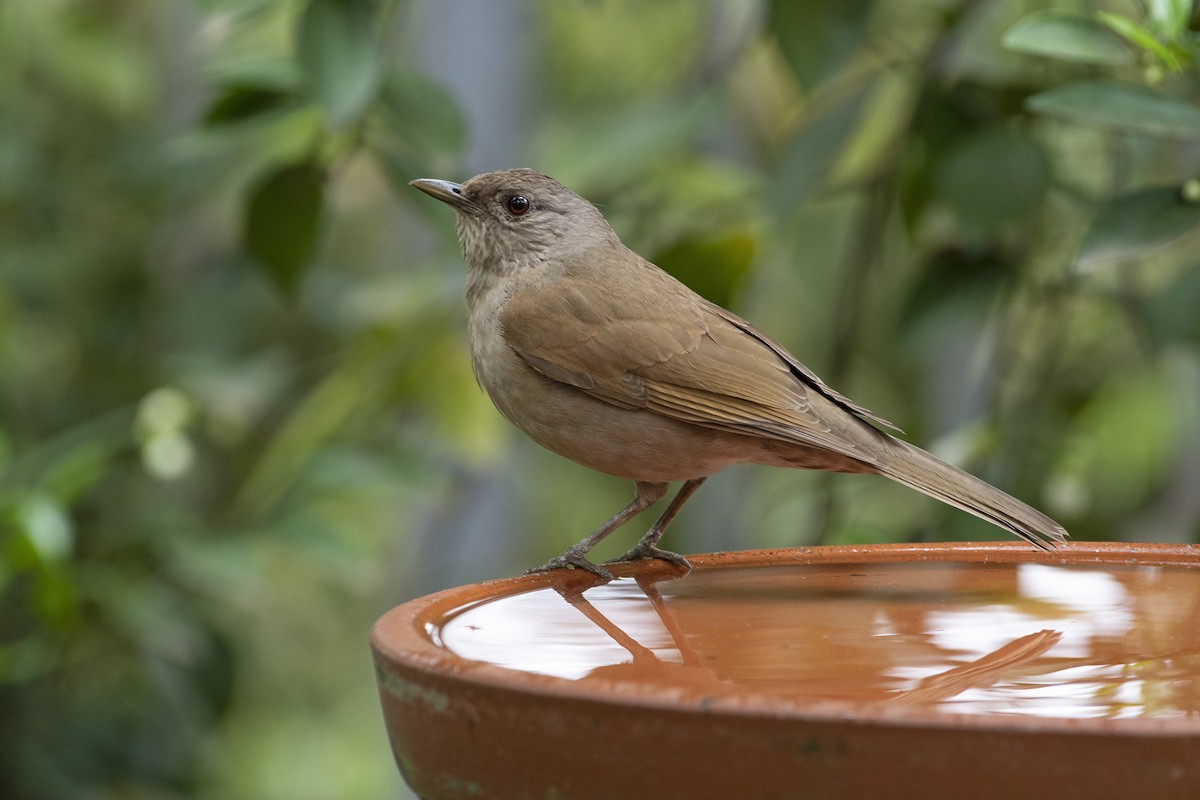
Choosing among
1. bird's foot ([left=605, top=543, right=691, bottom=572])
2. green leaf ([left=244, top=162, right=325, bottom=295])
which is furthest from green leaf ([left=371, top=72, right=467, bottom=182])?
bird's foot ([left=605, top=543, right=691, bottom=572])

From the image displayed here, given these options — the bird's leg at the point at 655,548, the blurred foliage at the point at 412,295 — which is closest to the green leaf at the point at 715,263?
the blurred foliage at the point at 412,295

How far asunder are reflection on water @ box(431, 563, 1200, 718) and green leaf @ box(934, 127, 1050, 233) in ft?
3.61

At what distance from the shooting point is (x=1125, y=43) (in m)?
3.10

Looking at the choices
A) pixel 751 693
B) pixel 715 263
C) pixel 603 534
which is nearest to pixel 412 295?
pixel 715 263

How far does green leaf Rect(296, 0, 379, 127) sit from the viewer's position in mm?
3279

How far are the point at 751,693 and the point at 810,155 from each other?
7.54 feet

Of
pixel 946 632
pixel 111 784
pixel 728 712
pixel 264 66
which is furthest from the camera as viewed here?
pixel 111 784

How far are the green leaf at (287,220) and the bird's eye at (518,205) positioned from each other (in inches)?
18.9

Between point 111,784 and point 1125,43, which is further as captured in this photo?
point 111,784

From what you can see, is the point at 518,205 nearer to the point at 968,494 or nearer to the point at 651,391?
the point at 651,391

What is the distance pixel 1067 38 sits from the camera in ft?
9.73

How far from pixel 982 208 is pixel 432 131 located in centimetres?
134

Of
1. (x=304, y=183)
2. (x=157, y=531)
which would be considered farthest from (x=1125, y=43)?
(x=157, y=531)

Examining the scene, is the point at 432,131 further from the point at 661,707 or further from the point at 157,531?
the point at 661,707
